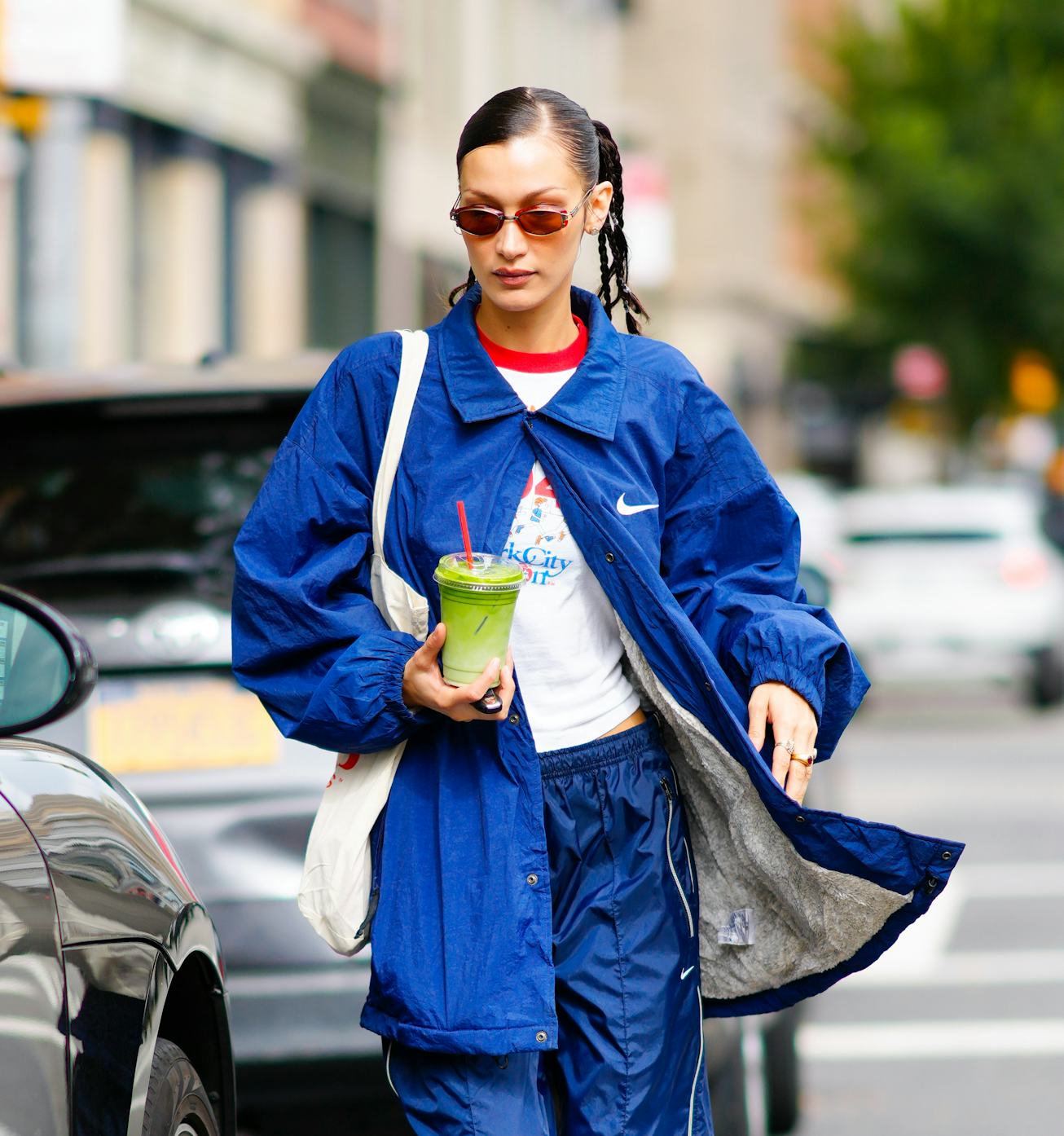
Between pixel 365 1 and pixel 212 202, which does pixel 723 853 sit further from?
pixel 365 1

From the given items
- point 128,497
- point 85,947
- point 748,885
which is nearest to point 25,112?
point 128,497

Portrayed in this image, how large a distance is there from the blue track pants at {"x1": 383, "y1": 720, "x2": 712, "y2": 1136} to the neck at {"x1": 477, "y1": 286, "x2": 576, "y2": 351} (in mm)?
541

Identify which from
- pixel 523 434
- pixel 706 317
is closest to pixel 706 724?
pixel 523 434

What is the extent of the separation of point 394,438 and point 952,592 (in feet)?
47.7

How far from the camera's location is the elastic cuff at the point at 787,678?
3023mm

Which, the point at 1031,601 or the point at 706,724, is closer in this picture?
the point at 706,724

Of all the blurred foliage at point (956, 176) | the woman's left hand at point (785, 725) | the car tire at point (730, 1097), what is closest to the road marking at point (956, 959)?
the car tire at point (730, 1097)

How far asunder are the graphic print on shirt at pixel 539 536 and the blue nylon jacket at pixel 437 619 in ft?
0.10

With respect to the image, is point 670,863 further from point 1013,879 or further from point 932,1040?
point 1013,879

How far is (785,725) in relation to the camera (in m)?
3.04

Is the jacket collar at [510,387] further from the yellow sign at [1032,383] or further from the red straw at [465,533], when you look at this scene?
the yellow sign at [1032,383]

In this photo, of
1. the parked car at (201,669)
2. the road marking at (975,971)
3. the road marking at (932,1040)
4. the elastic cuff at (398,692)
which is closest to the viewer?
the elastic cuff at (398,692)

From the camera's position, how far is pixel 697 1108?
126 inches

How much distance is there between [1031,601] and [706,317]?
2774cm
